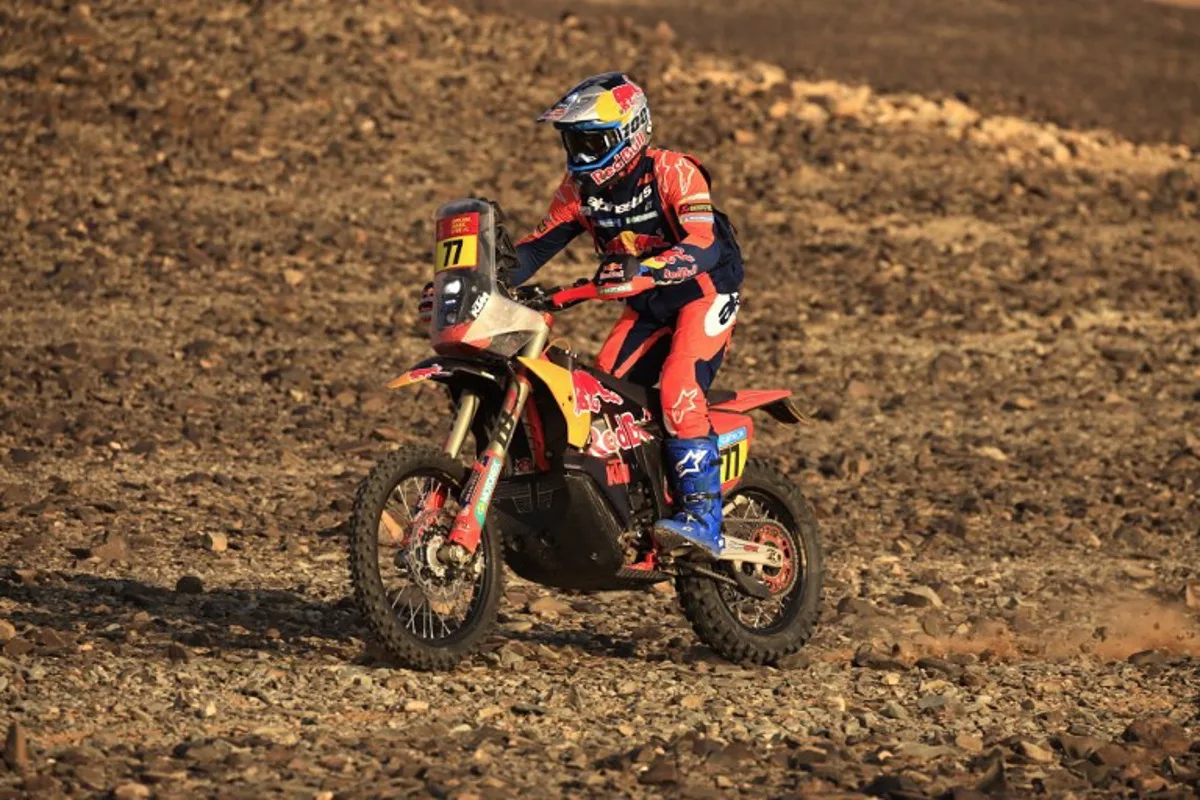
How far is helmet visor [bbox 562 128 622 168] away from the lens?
30.9ft

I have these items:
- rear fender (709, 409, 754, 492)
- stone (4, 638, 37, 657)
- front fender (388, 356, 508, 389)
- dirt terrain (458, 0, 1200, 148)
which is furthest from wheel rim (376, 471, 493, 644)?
dirt terrain (458, 0, 1200, 148)

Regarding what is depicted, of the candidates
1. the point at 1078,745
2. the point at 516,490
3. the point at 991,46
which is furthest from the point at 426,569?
the point at 991,46

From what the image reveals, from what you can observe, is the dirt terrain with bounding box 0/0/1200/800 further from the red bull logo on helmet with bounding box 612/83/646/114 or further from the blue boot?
the red bull logo on helmet with bounding box 612/83/646/114

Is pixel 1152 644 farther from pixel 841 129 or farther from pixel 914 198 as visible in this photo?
pixel 841 129

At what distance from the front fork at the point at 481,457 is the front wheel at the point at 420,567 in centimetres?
9

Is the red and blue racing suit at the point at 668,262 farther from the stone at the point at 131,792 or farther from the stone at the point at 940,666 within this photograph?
the stone at the point at 131,792

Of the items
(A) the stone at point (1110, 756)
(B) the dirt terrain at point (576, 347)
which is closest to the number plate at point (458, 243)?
(B) the dirt terrain at point (576, 347)

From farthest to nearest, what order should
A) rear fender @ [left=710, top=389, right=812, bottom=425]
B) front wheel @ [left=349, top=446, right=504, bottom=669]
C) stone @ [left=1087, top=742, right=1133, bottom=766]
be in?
rear fender @ [left=710, top=389, right=812, bottom=425] → front wheel @ [left=349, top=446, right=504, bottom=669] → stone @ [left=1087, top=742, right=1133, bottom=766]

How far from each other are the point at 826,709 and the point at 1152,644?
3278mm

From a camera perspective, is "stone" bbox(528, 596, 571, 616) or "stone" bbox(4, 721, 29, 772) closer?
"stone" bbox(4, 721, 29, 772)

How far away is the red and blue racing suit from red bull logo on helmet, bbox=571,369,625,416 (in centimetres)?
27

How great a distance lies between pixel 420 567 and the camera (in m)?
8.82

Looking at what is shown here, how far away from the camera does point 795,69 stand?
90.8ft

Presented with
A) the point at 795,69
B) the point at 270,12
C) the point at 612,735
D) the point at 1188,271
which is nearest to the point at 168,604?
the point at 612,735
